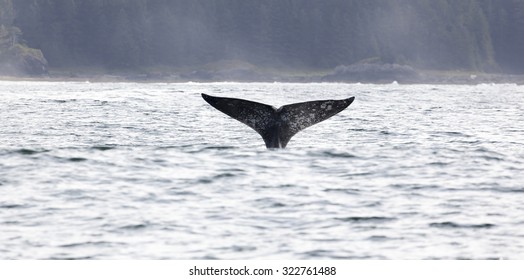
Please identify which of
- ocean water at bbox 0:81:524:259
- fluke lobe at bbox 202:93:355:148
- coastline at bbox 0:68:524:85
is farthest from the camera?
coastline at bbox 0:68:524:85

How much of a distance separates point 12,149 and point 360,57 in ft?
580

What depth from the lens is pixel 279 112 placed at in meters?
16.0

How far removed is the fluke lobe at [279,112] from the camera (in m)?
15.3

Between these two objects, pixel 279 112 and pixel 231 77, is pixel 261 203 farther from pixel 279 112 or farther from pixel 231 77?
pixel 231 77

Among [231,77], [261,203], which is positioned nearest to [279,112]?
[261,203]

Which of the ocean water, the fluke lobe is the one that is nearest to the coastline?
the ocean water

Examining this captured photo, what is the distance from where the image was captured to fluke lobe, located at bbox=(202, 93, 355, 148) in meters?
15.3

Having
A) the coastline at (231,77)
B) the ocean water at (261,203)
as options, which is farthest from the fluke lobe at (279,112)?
the coastline at (231,77)

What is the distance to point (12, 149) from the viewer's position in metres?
18.3

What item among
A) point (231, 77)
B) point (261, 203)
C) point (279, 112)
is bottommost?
point (261, 203)

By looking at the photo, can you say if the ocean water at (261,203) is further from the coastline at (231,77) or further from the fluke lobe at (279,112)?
the coastline at (231,77)

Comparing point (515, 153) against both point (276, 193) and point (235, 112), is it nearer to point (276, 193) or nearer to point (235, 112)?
point (235, 112)

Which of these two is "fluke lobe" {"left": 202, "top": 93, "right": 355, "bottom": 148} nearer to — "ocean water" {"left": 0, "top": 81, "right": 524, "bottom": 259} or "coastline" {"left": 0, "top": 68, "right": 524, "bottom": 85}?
"ocean water" {"left": 0, "top": 81, "right": 524, "bottom": 259}

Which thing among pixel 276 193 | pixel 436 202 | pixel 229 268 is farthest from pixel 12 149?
pixel 229 268
